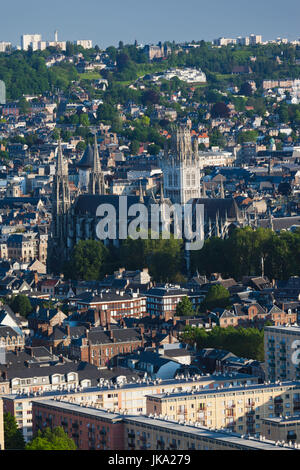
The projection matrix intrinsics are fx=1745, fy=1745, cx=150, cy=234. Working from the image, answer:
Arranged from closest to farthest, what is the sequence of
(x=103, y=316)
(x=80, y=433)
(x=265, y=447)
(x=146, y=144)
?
1. (x=265, y=447)
2. (x=80, y=433)
3. (x=103, y=316)
4. (x=146, y=144)

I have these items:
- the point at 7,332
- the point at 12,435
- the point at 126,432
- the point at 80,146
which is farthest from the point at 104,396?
the point at 80,146

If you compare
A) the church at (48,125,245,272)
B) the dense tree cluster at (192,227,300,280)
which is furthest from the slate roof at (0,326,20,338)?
the church at (48,125,245,272)

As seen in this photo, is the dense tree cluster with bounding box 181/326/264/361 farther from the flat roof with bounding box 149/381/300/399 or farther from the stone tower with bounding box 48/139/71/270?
the stone tower with bounding box 48/139/71/270


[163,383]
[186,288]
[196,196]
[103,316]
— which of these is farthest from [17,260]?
[163,383]

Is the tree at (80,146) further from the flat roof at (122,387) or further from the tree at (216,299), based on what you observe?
the flat roof at (122,387)

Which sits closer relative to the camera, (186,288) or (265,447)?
(265,447)

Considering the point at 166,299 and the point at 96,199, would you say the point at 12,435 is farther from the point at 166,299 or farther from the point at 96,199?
the point at 96,199

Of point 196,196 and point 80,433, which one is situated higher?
point 196,196

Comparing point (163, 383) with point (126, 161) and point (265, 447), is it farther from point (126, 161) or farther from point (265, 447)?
point (126, 161)
